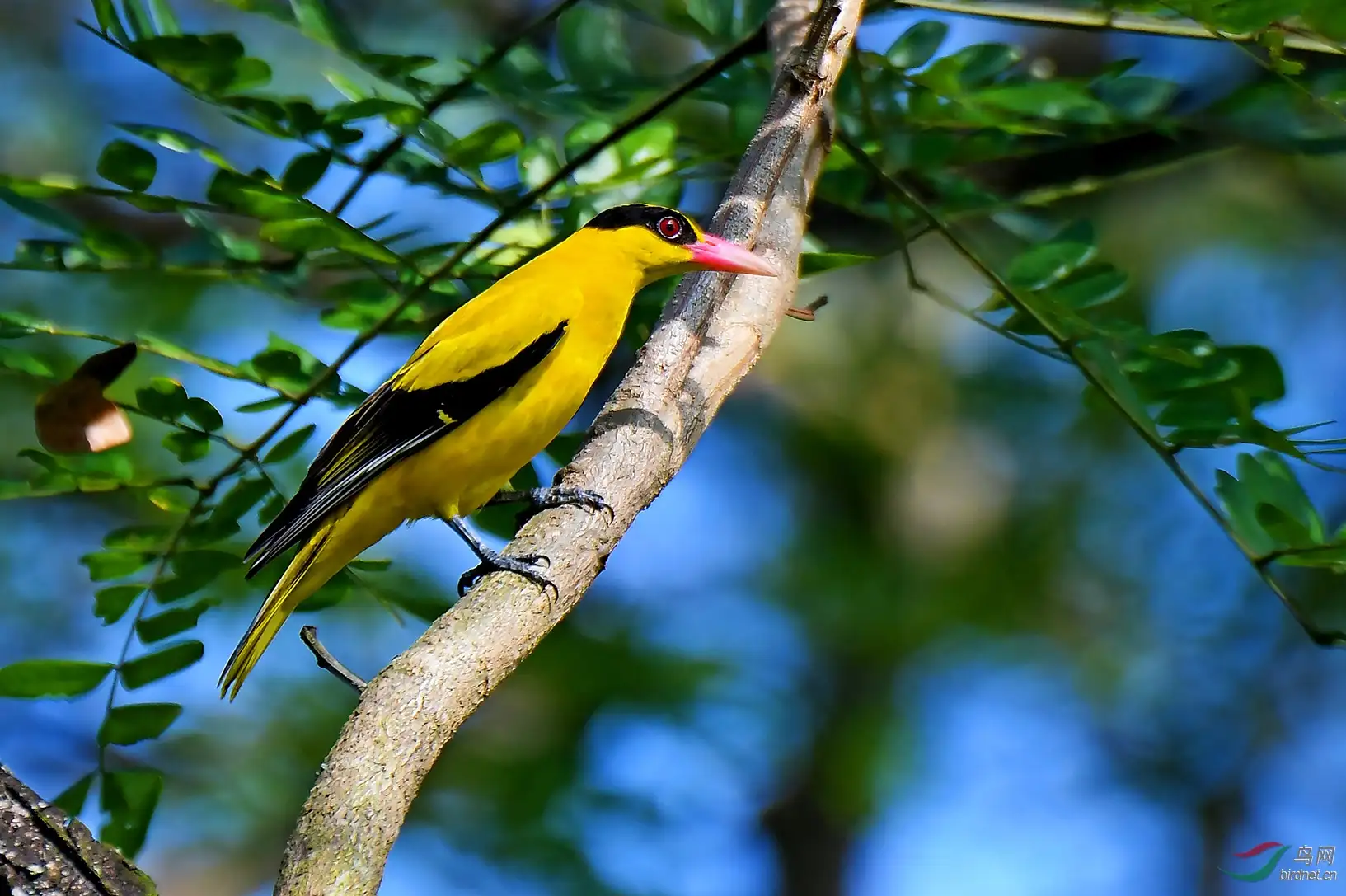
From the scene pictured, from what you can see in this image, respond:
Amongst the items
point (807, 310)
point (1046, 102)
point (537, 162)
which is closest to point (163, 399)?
point (537, 162)

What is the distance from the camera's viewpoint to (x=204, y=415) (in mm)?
2938

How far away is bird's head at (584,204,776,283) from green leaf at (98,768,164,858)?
1759 mm

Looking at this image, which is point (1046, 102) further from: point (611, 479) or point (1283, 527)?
point (611, 479)

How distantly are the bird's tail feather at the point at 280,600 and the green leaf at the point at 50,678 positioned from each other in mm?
325

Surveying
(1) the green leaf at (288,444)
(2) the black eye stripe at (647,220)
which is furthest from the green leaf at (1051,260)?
(1) the green leaf at (288,444)

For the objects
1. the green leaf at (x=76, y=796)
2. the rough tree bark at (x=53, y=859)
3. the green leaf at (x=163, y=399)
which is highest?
the green leaf at (x=163, y=399)

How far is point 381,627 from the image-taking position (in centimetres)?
504

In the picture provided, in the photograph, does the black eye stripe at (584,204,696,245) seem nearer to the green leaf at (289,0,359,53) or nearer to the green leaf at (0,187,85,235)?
the green leaf at (289,0,359,53)

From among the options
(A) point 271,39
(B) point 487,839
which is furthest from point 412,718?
(A) point 271,39

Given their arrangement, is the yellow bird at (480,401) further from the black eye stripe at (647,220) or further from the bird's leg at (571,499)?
the bird's leg at (571,499)

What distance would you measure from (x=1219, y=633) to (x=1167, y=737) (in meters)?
0.70

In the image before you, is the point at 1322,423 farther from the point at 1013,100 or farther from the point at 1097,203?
the point at 1097,203

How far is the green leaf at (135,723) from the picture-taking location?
2783 mm

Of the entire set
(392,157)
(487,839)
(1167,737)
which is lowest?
(1167,737)
